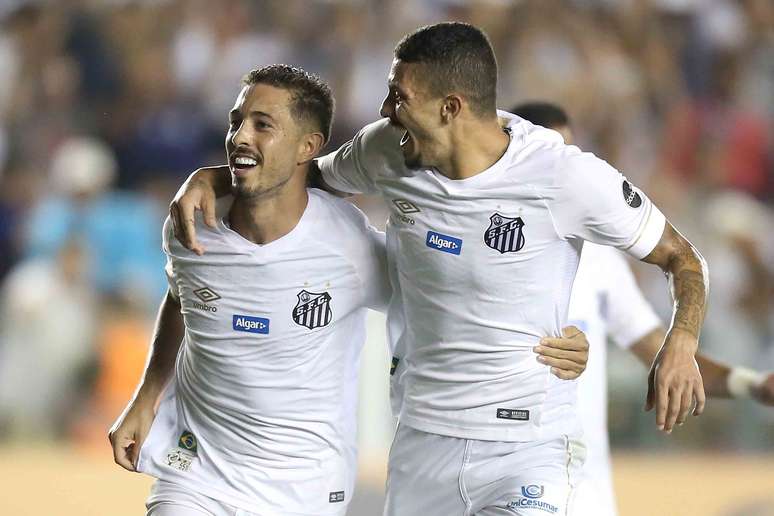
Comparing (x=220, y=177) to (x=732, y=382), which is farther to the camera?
(x=732, y=382)

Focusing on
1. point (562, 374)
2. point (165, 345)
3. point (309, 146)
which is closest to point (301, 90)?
point (309, 146)

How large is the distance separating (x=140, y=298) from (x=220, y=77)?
1.80 m

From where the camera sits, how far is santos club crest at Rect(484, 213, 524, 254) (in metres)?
3.12

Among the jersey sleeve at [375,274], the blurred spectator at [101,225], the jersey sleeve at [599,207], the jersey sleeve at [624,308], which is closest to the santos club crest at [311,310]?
the jersey sleeve at [375,274]

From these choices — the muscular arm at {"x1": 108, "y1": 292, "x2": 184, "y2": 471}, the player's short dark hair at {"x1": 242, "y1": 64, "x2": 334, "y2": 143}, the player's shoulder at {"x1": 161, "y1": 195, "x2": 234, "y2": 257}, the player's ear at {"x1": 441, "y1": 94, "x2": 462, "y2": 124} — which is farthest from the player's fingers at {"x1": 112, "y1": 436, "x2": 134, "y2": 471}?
the player's ear at {"x1": 441, "y1": 94, "x2": 462, "y2": 124}

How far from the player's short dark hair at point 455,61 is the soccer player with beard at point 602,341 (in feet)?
2.55

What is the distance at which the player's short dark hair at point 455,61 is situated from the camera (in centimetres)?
316

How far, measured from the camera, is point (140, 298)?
7438mm

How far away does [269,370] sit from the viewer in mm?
3309

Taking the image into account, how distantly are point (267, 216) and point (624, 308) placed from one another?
139 cm

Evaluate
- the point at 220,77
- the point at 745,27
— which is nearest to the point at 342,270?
the point at 220,77

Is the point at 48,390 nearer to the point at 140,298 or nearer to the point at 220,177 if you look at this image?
the point at 140,298

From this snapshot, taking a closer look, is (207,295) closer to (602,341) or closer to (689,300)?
(689,300)

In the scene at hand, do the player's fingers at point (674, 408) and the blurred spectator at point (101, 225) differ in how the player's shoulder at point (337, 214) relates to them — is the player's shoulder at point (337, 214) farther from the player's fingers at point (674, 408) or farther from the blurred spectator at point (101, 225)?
the blurred spectator at point (101, 225)
